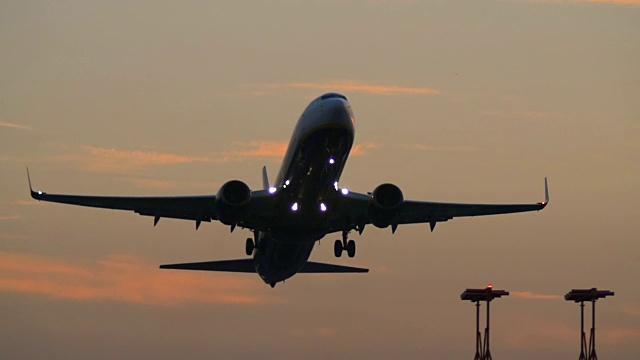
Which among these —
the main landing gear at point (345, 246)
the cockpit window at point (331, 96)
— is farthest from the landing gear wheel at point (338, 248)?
the cockpit window at point (331, 96)

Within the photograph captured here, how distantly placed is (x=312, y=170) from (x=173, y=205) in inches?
379

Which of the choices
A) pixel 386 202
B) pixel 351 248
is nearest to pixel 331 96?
pixel 386 202

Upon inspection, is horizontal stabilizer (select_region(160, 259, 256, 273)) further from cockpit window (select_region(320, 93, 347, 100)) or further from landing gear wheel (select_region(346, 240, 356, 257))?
cockpit window (select_region(320, 93, 347, 100))

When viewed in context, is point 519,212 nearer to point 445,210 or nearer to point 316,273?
point 445,210

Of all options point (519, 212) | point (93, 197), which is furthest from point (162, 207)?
point (519, 212)

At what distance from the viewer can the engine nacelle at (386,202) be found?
90.2 meters

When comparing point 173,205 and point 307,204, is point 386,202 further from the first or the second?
point 173,205

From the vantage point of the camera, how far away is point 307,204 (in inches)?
3499

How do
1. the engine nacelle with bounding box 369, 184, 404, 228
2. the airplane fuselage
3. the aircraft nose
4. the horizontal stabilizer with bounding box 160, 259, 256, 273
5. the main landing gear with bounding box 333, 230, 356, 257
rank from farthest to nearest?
the horizontal stabilizer with bounding box 160, 259, 256, 273
the main landing gear with bounding box 333, 230, 356, 257
the engine nacelle with bounding box 369, 184, 404, 228
the airplane fuselage
the aircraft nose

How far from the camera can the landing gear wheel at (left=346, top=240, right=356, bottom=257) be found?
94.9 metres

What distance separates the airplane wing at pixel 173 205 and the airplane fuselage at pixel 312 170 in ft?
2.89

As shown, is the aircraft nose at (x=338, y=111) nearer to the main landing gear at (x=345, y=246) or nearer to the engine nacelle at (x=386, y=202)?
the engine nacelle at (x=386, y=202)

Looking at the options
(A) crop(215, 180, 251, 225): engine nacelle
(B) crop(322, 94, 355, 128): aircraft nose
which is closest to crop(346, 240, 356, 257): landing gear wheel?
(A) crop(215, 180, 251, 225): engine nacelle

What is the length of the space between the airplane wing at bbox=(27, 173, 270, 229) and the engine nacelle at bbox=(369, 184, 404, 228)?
5158 mm
